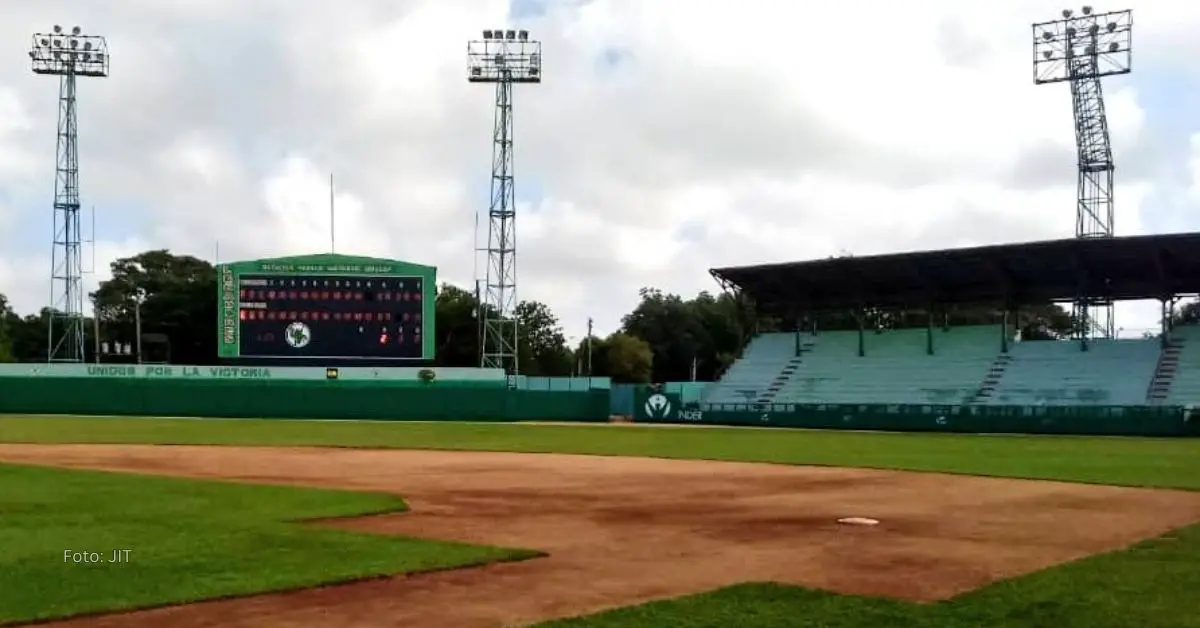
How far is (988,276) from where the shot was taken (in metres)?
60.1

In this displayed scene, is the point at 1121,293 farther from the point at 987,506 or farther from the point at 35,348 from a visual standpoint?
the point at 35,348

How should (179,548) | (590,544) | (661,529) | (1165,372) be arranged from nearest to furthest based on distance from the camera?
1. (179,548)
2. (590,544)
3. (661,529)
4. (1165,372)

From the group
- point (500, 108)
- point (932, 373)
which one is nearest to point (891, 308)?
point (932, 373)

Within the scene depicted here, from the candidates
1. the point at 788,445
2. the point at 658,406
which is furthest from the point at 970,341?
the point at 788,445

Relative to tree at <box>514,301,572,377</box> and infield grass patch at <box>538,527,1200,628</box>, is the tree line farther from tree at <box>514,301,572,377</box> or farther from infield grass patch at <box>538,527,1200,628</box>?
infield grass patch at <box>538,527,1200,628</box>

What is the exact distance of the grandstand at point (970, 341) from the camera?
54062 millimetres

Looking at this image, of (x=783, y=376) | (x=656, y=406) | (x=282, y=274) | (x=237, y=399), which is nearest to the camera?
(x=282, y=274)

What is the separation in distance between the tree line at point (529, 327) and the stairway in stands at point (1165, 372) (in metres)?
28.4

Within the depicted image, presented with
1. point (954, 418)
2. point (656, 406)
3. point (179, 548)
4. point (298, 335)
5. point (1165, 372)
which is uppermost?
point (298, 335)

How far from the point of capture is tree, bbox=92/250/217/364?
97375mm

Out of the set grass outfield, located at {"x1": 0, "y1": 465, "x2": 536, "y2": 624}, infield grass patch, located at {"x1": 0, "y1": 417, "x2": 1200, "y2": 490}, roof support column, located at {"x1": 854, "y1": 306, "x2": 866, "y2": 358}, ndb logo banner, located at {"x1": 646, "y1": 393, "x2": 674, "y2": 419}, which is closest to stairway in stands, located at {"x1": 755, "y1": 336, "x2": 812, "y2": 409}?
roof support column, located at {"x1": 854, "y1": 306, "x2": 866, "y2": 358}

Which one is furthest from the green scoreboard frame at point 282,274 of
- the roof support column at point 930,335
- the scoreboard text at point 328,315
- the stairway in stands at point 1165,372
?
the stairway in stands at point 1165,372

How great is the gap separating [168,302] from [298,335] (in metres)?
44.6

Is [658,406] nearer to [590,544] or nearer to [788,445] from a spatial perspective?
[788,445]
